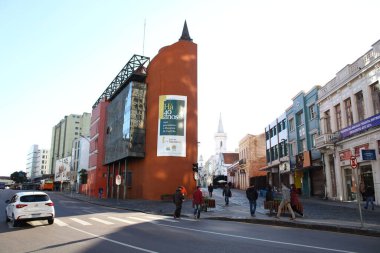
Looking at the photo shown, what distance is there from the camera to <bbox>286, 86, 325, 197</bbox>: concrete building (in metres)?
35.8

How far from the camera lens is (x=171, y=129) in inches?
1502

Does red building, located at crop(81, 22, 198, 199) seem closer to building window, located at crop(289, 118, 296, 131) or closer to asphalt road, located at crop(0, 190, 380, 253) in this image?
building window, located at crop(289, 118, 296, 131)

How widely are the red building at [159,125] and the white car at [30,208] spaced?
68.2 feet

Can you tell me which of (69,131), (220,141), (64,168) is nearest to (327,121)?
(64,168)

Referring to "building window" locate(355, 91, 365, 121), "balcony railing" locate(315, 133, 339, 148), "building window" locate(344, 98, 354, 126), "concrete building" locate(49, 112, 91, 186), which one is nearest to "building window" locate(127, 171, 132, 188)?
"balcony railing" locate(315, 133, 339, 148)

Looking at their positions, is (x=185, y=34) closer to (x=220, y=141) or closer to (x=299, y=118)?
(x=299, y=118)

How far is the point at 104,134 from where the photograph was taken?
183ft

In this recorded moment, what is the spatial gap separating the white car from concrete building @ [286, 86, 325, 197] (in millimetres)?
26160

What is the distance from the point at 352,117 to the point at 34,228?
2449 centimetres

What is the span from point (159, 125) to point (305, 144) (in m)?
16.7

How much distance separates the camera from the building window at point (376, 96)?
24.3 metres

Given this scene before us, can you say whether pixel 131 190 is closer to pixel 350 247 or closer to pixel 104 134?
pixel 104 134

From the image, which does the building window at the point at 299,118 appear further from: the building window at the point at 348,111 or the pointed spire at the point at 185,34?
the pointed spire at the point at 185,34

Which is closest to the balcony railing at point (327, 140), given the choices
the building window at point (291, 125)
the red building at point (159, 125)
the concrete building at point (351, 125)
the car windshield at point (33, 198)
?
the concrete building at point (351, 125)
